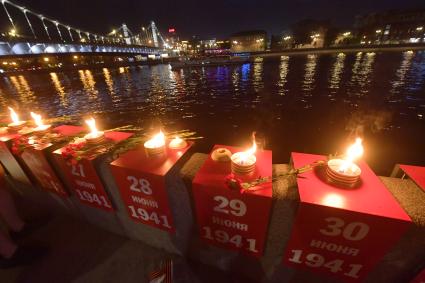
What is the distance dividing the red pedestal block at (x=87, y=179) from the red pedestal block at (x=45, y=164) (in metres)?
0.23

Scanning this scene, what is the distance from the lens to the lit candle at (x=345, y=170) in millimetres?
2002

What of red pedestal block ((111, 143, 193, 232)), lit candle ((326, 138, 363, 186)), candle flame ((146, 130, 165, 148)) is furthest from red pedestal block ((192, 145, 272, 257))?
candle flame ((146, 130, 165, 148))

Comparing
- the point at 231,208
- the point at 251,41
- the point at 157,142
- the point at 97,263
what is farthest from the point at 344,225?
the point at 251,41

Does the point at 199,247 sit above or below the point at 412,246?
below

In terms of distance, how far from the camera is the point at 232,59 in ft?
218

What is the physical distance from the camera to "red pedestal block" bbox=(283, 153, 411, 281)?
5.83 ft

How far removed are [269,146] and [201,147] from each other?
4.69 meters

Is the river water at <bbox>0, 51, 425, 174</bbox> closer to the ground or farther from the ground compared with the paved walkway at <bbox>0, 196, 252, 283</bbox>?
closer to the ground

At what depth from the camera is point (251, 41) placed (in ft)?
421

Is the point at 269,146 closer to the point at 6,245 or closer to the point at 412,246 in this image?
the point at 412,246

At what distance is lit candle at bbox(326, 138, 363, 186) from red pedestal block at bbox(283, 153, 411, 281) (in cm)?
9

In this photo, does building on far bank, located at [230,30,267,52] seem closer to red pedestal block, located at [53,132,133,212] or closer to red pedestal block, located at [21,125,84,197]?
red pedestal block, located at [21,125,84,197]

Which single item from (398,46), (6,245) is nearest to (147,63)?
(6,245)

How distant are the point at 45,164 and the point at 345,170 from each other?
463cm
